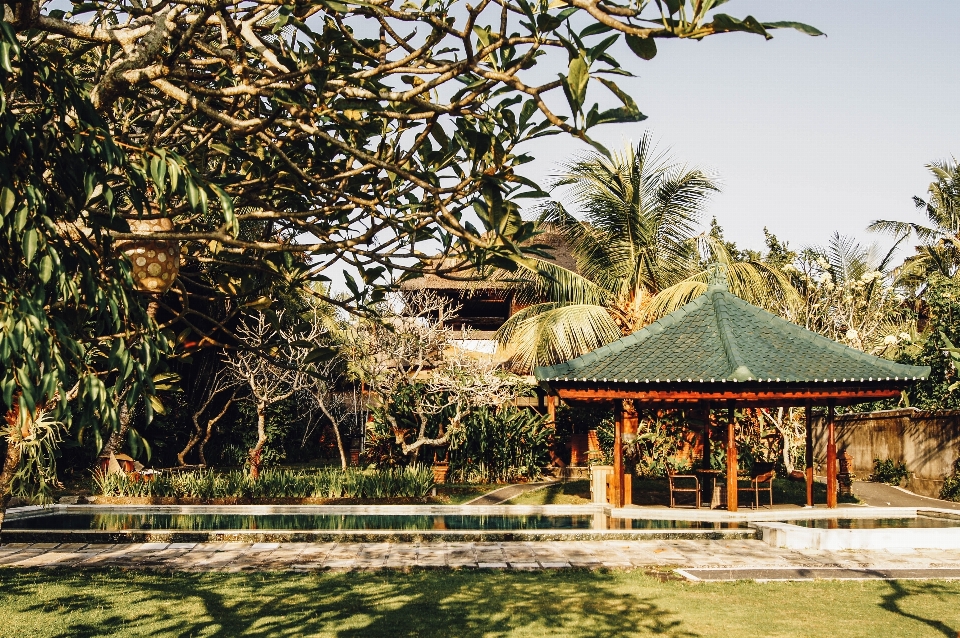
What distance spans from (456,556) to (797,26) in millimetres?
9864

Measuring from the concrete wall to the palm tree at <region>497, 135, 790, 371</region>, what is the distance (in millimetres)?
4581

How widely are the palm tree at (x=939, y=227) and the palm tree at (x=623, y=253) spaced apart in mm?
11058

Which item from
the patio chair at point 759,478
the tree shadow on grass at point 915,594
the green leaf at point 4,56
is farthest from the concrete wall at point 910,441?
the green leaf at point 4,56

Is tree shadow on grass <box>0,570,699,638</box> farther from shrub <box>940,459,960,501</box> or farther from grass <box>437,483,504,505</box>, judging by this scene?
shrub <box>940,459,960,501</box>

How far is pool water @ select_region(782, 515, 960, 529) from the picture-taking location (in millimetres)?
15079

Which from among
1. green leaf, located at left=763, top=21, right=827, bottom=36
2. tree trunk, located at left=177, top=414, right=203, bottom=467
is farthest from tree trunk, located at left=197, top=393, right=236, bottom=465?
green leaf, located at left=763, top=21, right=827, bottom=36

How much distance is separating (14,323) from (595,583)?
827cm

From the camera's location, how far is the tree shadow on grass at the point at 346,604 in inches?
309

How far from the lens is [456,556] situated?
39.5 ft

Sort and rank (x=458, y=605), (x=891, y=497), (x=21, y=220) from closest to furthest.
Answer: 1. (x=21, y=220)
2. (x=458, y=605)
3. (x=891, y=497)

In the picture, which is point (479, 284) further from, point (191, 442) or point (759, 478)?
point (759, 478)

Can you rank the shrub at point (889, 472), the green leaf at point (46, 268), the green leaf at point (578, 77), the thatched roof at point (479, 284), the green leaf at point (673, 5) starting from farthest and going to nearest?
the thatched roof at point (479, 284) < the shrub at point (889, 472) < the green leaf at point (578, 77) < the green leaf at point (673, 5) < the green leaf at point (46, 268)

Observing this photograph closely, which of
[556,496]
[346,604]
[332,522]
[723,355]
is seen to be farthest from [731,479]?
[346,604]

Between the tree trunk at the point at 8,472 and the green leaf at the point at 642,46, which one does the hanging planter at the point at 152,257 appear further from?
the green leaf at the point at 642,46
